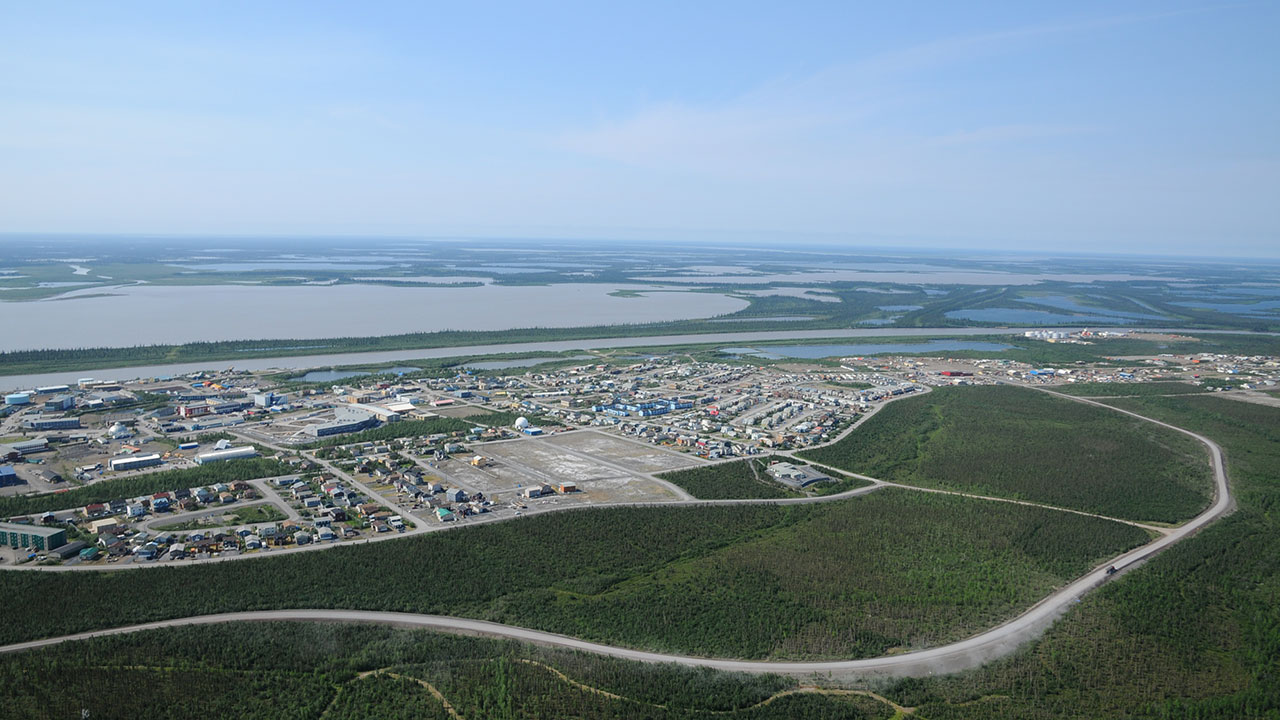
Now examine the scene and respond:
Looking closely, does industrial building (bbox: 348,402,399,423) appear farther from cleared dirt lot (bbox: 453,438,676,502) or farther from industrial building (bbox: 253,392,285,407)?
cleared dirt lot (bbox: 453,438,676,502)

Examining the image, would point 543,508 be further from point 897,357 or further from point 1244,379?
point 1244,379

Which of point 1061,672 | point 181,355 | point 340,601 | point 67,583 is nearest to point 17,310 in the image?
point 181,355

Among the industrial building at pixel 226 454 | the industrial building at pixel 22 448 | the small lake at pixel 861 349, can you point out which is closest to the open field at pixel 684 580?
the industrial building at pixel 226 454

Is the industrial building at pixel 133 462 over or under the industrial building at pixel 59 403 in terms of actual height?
under

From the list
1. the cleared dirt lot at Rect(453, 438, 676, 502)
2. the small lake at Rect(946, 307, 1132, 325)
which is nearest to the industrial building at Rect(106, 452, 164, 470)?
the cleared dirt lot at Rect(453, 438, 676, 502)

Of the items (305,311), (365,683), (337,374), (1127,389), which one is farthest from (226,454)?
(305,311)

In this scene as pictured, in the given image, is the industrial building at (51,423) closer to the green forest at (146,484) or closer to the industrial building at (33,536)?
the green forest at (146,484)
